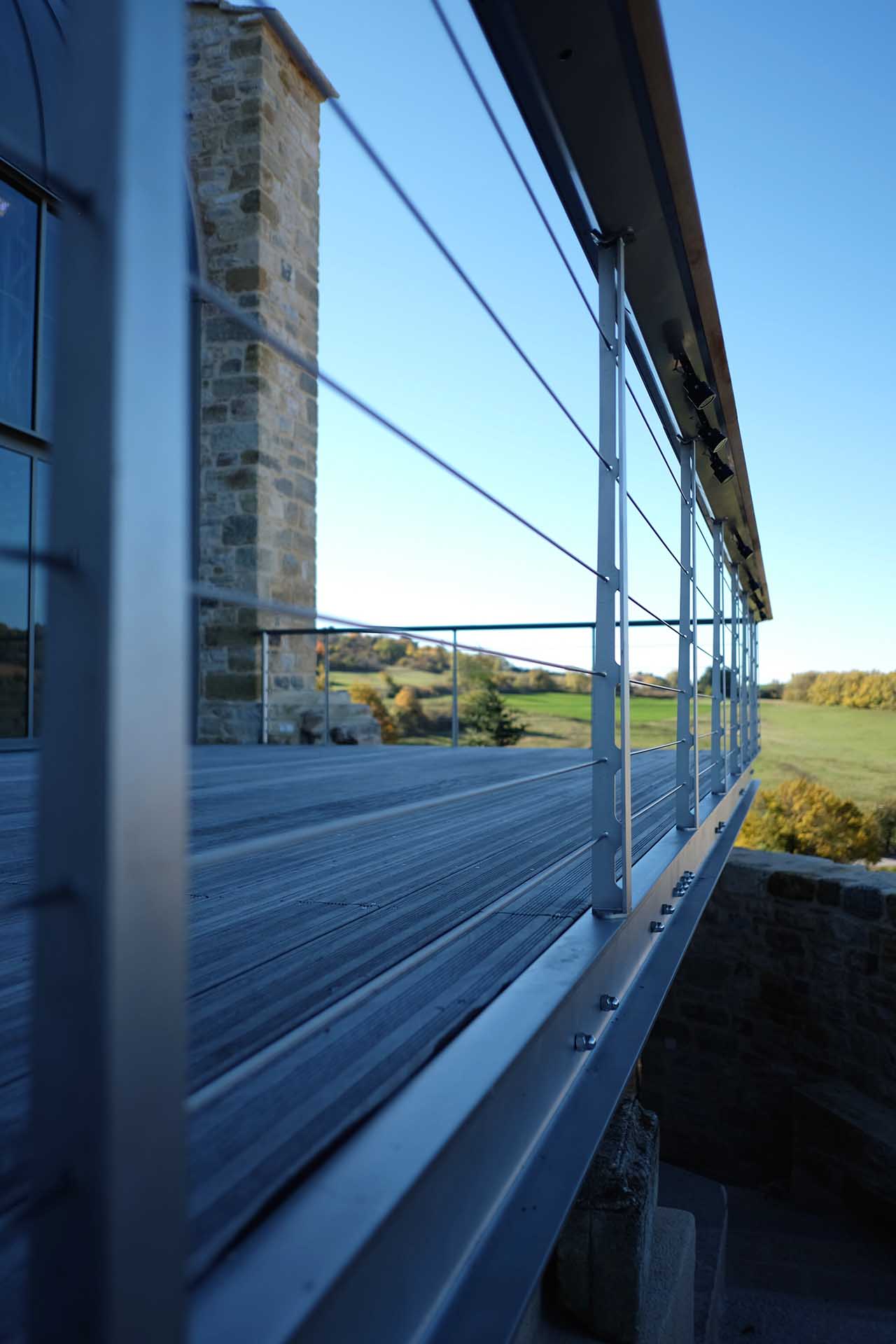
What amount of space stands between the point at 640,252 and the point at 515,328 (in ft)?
1.21

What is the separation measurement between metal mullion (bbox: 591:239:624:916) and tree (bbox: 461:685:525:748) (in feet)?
47.2

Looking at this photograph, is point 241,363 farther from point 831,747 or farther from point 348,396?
point 831,747

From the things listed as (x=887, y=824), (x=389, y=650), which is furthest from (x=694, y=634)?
(x=887, y=824)

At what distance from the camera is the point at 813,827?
1859cm

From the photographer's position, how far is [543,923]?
122 centimetres

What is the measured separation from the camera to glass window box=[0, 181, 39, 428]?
4.22 m

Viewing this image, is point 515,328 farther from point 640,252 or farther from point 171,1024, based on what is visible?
point 171,1024

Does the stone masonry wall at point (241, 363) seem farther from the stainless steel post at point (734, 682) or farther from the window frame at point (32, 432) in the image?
the stainless steel post at point (734, 682)

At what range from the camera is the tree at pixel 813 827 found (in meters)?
18.0

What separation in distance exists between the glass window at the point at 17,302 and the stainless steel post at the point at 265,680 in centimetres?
189

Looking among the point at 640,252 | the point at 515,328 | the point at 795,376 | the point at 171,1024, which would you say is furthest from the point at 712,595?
the point at 795,376

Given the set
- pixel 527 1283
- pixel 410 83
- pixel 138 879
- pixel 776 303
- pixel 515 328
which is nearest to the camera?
pixel 138 879

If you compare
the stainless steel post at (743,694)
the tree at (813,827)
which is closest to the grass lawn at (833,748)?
the tree at (813,827)

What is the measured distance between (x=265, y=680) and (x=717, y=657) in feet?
11.1
